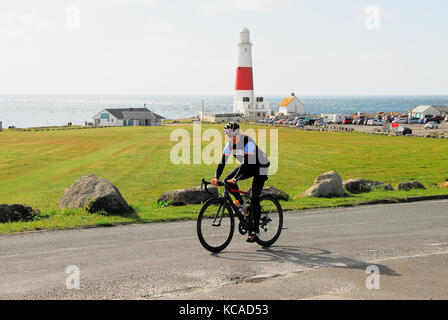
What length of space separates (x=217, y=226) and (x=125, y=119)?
12635 cm

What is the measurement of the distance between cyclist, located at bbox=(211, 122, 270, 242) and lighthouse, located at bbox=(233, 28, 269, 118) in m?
106

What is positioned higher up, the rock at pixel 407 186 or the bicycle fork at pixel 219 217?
the bicycle fork at pixel 219 217

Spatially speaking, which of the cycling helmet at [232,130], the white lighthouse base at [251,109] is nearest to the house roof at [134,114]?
the white lighthouse base at [251,109]

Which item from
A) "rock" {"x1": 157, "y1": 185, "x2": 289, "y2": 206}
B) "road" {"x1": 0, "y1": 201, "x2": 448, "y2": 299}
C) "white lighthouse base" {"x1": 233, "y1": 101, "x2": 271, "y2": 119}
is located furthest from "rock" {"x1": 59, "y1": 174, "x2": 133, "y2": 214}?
"white lighthouse base" {"x1": 233, "y1": 101, "x2": 271, "y2": 119}

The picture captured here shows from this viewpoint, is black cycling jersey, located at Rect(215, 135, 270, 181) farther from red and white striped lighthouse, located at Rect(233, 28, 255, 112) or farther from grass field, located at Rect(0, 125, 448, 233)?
red and white striped lighthouse, located at Rect(233, 28, 255, 112)

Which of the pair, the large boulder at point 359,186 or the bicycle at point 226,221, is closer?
the bicycle at point 226,221

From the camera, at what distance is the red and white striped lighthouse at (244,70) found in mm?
113688

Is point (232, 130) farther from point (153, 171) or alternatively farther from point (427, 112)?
point (427, 112)

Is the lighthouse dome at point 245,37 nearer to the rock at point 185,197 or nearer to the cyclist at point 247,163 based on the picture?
the rock at point 185,197

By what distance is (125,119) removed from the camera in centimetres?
13262

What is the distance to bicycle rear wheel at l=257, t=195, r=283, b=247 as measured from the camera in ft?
32.5

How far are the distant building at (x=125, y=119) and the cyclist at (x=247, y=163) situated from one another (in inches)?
4894
